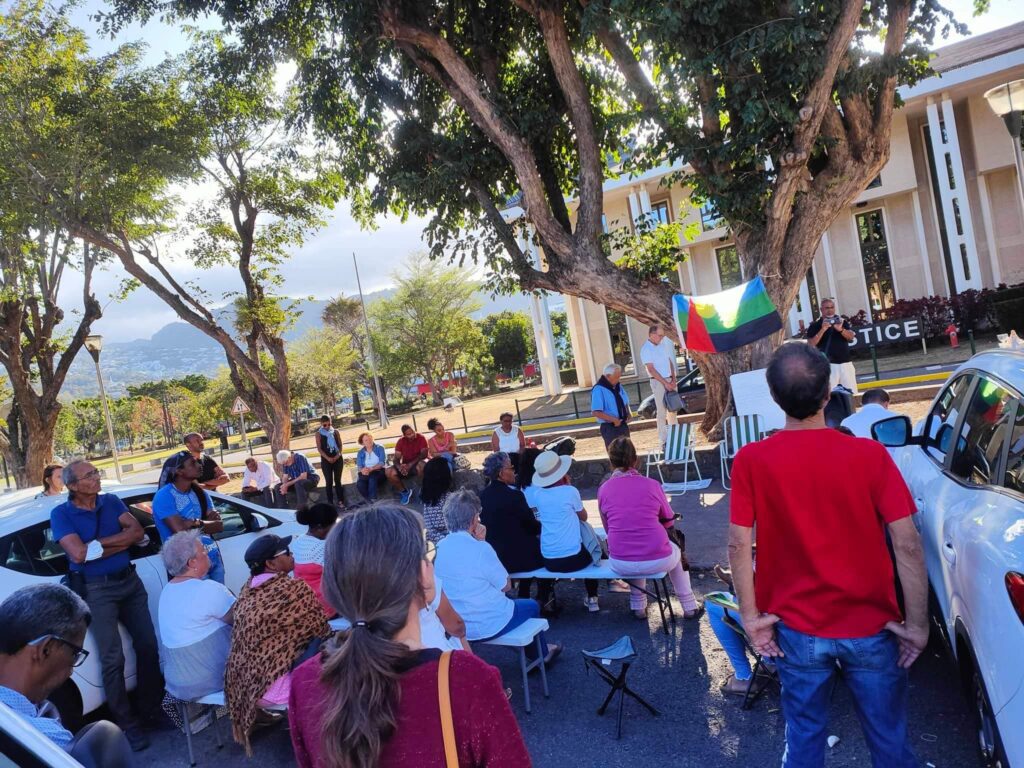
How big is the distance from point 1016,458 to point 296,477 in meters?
11.6

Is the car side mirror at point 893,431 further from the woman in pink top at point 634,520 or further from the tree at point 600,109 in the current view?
the tree at point 600,109

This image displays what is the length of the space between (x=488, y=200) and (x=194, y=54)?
6.82 metres

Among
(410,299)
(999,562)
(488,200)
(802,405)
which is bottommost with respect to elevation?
(999,562)

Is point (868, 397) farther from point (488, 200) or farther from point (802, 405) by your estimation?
point (488, 200)

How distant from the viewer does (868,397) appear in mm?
6047

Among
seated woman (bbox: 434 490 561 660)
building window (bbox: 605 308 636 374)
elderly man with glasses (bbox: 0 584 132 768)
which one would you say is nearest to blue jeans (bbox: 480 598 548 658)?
seated woman (bbox: 434 490 561 660)

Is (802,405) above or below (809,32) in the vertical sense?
below

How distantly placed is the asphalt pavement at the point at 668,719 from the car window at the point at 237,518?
1902 millimetres

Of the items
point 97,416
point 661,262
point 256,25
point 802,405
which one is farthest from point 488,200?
point 97,416

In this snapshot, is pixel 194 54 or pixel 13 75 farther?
pixel 194 54

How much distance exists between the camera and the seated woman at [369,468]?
12133 millimetres

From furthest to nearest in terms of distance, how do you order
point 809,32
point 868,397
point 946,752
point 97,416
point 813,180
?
1. point 97,416
2. point 813,180
3. point 809,32
4. point 868,397
5. point 946,752

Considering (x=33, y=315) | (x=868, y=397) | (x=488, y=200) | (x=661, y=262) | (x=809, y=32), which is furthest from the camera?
(x=33, y=315)

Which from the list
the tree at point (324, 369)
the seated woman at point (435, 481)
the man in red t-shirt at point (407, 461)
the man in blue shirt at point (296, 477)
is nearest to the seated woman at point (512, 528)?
the seated woman at point (435, 481)
